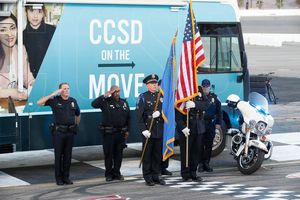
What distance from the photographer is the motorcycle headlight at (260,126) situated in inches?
567

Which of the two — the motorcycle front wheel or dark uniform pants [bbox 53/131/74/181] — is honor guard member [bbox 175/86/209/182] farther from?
dark uniform pants [bbox 53/131/74/181]

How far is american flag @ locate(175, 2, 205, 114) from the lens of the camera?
1361 centimetres

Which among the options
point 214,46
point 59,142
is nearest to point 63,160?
point 59,142

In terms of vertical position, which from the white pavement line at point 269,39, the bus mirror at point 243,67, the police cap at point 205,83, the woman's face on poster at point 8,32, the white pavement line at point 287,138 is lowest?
the white pavement line at point 287,138

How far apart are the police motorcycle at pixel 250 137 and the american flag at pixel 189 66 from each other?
1361mm

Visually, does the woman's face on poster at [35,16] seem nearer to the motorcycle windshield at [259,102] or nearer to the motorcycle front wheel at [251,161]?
the motorcycle front wheel at [251,161]

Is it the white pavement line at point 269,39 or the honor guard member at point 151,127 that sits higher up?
the white pavement line at point 269,39

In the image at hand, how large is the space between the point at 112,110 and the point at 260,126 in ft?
8.79

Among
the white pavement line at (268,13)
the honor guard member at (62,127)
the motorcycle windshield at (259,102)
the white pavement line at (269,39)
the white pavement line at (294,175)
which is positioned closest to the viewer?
the honor guard member at (62,127)

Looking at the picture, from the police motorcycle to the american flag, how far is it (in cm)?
136

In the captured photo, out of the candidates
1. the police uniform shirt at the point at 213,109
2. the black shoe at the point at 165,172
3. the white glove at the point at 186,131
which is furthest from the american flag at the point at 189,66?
the black shoe at the point at 165,172

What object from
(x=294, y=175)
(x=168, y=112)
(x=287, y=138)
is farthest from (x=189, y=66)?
(x=287, y=138)

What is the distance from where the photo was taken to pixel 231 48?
53.6ft

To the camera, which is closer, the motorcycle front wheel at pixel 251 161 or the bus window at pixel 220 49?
the motorcycle front wheel at pixel 251 161
